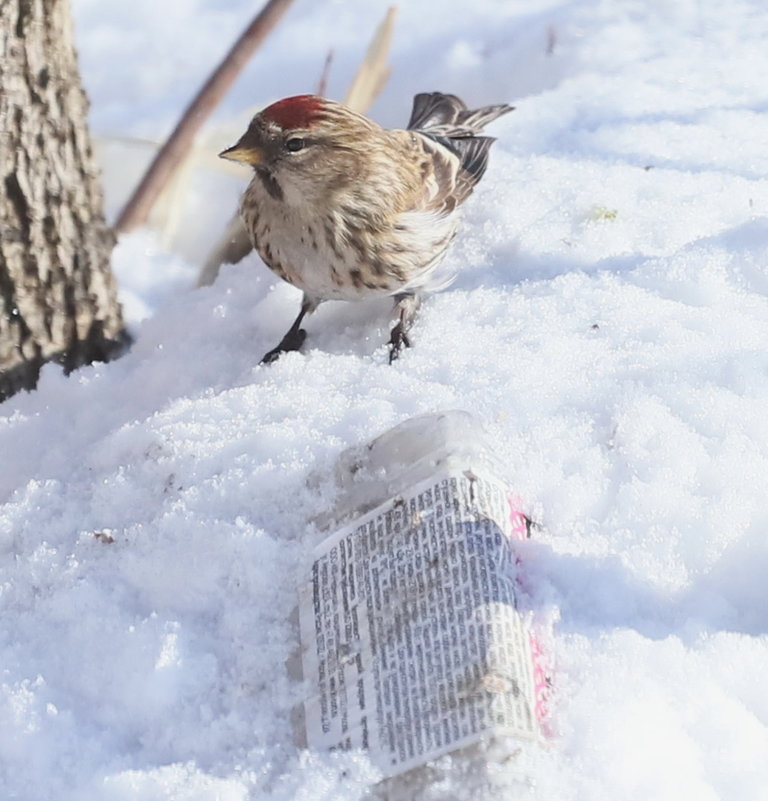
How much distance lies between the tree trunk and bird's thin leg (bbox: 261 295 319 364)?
635 millimetres

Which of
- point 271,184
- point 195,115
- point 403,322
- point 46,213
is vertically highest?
point 271,184

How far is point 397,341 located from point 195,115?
1845 mm

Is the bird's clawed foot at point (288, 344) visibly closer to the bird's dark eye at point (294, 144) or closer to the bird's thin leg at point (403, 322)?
the bird's thin leg at point (403, 322)

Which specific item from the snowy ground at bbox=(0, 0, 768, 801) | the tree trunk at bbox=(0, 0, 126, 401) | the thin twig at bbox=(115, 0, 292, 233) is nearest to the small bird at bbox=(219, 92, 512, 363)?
the snowy ground at bbox=(0, 0, 768, 801)

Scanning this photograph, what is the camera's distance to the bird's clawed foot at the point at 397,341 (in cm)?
249

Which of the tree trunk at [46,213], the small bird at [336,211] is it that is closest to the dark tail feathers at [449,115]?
the small bird at [336,211]

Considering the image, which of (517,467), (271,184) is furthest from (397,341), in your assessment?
(517,467)

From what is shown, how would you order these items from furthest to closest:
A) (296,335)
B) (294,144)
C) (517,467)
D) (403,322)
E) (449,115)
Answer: (449,115) → (296,335) → (403,322) → (294,144) → (517,467)

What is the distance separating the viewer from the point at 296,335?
2.69 metres

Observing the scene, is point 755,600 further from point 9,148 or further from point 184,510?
point 9,148

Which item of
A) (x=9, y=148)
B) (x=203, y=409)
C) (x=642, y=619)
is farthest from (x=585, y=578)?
(x=9, y=148)

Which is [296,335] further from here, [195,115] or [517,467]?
[195,115]

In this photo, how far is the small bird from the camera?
246 cm

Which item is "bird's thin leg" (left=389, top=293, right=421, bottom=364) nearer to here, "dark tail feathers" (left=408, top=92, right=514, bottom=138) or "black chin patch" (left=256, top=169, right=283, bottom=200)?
"black chin patch" (left=256, top=169, right=283, bottom=200)
